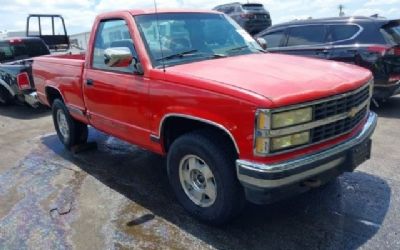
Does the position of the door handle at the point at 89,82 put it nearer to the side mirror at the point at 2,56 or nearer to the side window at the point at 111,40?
the side window at the point at 111,40

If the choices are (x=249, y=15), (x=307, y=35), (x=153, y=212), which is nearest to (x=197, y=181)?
(x=153, y=212)

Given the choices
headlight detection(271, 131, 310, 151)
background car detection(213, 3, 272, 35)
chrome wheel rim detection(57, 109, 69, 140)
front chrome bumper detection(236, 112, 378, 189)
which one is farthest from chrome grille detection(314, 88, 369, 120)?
background car detection(213, 3, 272, 35)

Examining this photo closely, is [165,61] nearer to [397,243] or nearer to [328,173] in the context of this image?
[328,173]

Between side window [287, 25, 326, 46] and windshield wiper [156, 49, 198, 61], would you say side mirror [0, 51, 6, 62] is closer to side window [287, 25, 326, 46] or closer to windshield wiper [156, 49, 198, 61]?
side window [287, 25, 326, 46]

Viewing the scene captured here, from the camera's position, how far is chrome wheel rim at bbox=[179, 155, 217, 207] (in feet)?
11.5

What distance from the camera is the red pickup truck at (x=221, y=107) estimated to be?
2.94m

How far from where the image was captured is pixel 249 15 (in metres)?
16.9

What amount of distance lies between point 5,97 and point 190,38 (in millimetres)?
7107

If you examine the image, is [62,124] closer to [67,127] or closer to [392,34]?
[67,127]

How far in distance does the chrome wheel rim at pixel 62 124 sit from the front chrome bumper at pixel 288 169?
3730 mm

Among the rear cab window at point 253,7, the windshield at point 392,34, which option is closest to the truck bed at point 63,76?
the windshield at point 392,34

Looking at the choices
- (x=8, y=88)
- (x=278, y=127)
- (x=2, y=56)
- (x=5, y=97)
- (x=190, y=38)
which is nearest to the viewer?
(x=278, y=127)

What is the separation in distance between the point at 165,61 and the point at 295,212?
1.86m

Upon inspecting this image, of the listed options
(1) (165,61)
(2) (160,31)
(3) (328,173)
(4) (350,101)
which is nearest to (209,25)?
(2) (160,31)
